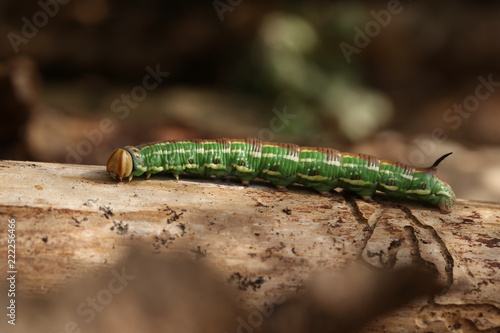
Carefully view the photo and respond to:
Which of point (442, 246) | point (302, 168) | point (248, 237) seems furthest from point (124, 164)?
A: point (442, 246)

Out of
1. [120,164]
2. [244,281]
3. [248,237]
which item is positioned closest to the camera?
[244,281]

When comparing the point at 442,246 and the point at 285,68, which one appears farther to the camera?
the point at 285,68

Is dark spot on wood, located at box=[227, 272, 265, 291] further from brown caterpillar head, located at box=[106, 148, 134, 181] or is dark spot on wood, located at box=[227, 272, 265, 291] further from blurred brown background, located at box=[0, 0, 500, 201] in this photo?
blurred brown background, located at box=[0, 0, 500, 201]

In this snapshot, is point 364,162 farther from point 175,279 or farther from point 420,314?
point 175,279

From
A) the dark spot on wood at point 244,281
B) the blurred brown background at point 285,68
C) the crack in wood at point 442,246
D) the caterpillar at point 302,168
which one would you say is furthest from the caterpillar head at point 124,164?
the blurred brown background at point 285,68

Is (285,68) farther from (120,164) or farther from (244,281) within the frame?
(244,281)

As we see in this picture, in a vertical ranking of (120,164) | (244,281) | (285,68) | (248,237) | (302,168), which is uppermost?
(285,68)

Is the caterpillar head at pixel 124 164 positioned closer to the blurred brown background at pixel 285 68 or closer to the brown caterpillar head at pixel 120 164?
the brown caterpillar head at pixel 120 164

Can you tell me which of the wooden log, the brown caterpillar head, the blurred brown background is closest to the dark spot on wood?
the wooden log
